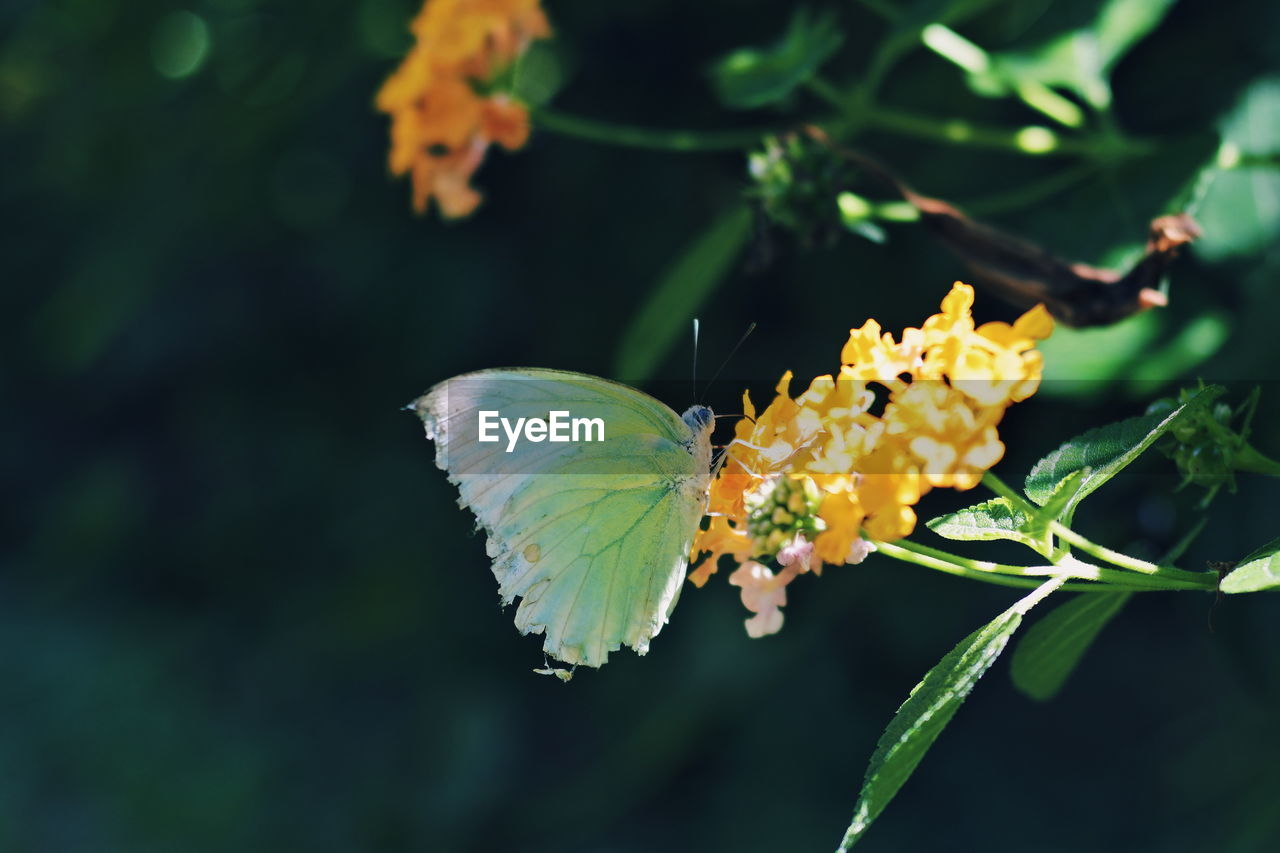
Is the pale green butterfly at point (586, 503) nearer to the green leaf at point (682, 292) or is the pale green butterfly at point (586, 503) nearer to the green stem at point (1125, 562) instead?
the green leaf at point (682, 292)

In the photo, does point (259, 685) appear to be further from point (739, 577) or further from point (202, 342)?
point (739, 577)

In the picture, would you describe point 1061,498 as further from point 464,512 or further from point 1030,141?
point 464,512

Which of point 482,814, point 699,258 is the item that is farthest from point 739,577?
point 482,814

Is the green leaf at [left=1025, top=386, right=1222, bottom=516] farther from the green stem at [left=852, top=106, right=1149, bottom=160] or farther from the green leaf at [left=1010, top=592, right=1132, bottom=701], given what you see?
the green stem at [left=852, top=106, right=1149, bottom=160]

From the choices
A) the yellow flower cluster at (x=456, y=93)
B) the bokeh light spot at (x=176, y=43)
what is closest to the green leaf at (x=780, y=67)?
the yellow flower cluster at (x=456, y=93)

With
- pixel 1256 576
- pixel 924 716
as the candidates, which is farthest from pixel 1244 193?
pixel 924 716

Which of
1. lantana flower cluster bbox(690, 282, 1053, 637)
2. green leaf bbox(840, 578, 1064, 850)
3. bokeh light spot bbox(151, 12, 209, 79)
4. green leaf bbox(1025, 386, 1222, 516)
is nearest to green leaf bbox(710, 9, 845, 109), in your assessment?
lantana flower cluster bbox(690, 282, 1053, 637)
